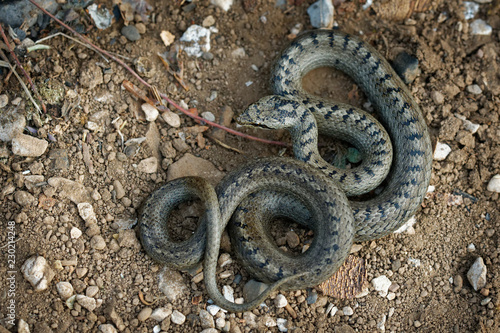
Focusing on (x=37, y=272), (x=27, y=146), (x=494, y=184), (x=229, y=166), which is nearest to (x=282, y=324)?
(x=229, y=166)

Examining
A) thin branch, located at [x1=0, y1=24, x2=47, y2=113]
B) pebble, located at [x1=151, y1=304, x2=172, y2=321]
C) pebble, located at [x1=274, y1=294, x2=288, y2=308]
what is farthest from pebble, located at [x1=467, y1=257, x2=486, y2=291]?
thin branch, located at [x1=0, y1=24, x2=47, y2=113]

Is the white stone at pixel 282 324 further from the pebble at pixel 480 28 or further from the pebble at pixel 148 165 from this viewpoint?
the pebble at pixel 480 28

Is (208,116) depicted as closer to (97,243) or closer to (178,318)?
(97,243)

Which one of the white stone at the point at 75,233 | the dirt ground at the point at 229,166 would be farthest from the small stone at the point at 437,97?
the white stone at the point at 75,233

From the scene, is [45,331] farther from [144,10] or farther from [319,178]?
[144,10]

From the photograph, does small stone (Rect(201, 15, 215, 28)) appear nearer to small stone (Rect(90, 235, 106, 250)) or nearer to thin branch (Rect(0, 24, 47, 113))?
thin branch (Rect(0, 24, 47, 113))

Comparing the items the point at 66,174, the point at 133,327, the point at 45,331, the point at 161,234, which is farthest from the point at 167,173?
the point at 45,331
